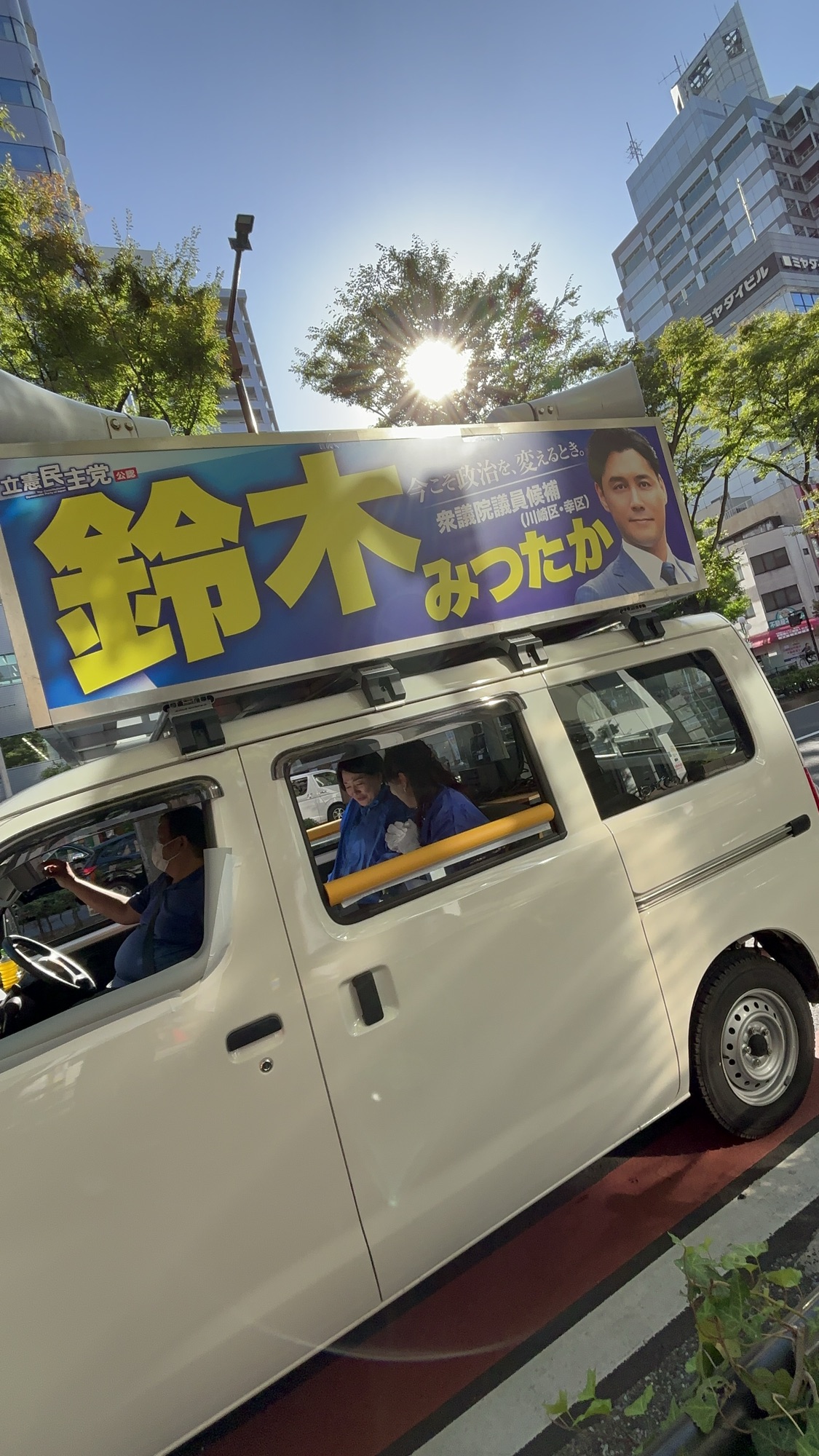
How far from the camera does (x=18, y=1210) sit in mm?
1670

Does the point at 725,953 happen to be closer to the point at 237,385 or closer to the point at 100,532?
the point at 100,532

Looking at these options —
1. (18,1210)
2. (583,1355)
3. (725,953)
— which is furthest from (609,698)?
(18,1210)

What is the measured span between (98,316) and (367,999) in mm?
11953

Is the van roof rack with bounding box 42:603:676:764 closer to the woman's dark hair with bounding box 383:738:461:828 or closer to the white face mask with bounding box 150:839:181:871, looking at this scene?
the woman's dark hair with bounding box 383:738:461:828

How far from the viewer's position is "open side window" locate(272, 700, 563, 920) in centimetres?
227

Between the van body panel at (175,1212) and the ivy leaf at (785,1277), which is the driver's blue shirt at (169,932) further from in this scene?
the ivy leaf at (785,1277)

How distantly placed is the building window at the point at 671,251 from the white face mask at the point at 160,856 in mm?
95307

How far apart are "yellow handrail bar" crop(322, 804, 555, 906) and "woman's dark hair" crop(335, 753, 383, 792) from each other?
1.25 feet

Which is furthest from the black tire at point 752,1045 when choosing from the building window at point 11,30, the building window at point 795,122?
the building window at point 795,122

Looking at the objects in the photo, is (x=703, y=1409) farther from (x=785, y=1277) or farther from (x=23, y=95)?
(x=23, y=95)

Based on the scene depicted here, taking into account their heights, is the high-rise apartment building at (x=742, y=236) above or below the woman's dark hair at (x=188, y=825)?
above

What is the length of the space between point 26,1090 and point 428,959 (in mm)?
1056

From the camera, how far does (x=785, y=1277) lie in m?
1.34

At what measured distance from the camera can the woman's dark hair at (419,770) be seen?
2.62 metres
